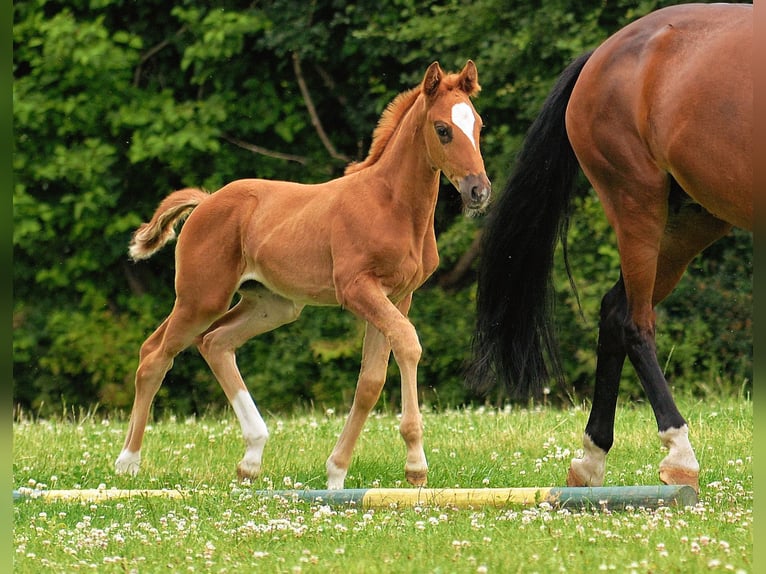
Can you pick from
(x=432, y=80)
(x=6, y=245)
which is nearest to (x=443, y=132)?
(x=432, y=80)

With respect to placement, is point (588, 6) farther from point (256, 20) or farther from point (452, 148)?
point (452, 148)

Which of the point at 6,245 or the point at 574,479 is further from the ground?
the point at 6,245

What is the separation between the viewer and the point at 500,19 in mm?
14133

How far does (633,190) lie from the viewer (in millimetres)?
5770

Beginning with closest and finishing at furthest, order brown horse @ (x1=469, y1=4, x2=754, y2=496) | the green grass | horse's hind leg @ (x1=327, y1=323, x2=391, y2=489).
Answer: the green grass
brown horse @ (x1=469, y1=4, x2=754, y2=496)
horse's hind leg @ (x1=327, y1=323, x2=391, y2=489)

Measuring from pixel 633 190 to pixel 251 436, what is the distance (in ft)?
7.94

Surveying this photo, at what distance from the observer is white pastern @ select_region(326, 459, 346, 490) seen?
615 cm

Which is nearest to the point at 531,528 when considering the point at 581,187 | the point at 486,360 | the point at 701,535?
the point at 701,535

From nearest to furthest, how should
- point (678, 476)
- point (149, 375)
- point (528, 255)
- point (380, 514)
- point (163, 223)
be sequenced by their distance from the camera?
point (380, 514) → point (678, 476) → point (528, 255) → point (149, 375) → point (163, 223)

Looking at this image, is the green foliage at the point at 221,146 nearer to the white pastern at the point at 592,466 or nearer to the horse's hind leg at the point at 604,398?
the horse's hind leg at the point at 604,398

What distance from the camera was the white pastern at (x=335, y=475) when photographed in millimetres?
6148

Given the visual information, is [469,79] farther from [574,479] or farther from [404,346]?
[574,479]

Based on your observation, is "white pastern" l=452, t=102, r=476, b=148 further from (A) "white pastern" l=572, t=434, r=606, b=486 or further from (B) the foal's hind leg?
(B) the foal's hind leg

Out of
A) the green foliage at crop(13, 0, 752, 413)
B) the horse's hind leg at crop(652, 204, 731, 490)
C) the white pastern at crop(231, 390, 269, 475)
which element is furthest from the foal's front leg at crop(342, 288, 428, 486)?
the green foliage at crop(13, 0, 752, 413)
